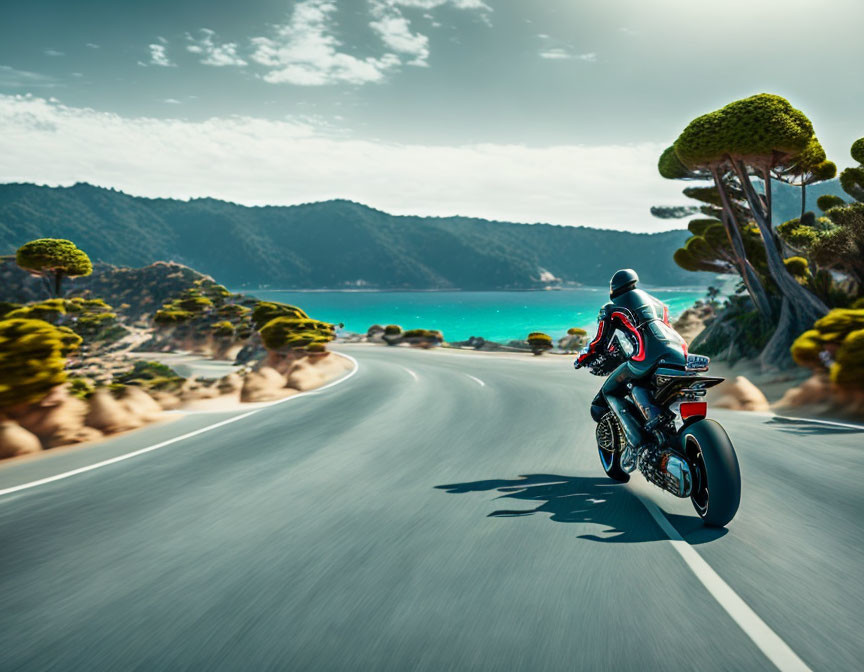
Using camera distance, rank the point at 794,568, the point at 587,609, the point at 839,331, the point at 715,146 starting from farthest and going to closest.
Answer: the point at 715,146 < the point at 839,331 < the point at 794,568 < the point at 587,609

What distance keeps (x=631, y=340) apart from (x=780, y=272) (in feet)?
67.3

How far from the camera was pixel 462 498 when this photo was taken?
5996 mm

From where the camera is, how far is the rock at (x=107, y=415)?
977 cm

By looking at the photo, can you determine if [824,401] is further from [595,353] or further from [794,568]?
[794,568]

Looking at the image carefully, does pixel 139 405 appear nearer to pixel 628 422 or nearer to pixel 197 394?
pixel 197 394

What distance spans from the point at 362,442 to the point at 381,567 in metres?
5.05

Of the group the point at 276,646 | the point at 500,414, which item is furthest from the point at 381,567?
the point at 500,414

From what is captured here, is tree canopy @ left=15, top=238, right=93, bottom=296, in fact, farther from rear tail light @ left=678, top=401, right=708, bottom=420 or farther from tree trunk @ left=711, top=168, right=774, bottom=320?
rear tail light @ left=678, top=401, right=708, bottom=420

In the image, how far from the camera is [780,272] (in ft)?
74.7

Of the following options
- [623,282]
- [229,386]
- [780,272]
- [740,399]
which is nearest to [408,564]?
[623,282]

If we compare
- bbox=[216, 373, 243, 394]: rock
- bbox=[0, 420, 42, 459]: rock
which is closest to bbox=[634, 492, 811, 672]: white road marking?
bbox=[0, 420, 42, 459]: rock

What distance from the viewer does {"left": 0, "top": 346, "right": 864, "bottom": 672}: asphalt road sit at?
3.04 meters

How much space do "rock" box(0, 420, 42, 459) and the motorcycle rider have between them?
7327 mm

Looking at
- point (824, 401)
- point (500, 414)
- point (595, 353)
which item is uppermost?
point (595, 353)
